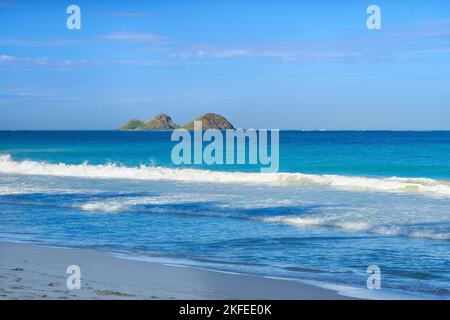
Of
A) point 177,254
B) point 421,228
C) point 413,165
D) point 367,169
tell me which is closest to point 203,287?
point 177,254

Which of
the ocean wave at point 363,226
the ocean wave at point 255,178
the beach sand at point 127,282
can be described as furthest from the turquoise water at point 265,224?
the beach sand at point 127,282

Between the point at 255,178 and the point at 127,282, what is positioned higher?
the point at 255,178

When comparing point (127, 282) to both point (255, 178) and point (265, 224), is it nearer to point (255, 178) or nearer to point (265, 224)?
point (265, 224)

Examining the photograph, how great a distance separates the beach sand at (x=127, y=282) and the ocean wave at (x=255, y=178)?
52.6 feet

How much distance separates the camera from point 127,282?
9336 mm

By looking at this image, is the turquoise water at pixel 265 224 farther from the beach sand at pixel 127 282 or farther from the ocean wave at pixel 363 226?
the beach sand at pixel 127 282

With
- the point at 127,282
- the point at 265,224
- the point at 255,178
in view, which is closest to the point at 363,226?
the point at 265,224

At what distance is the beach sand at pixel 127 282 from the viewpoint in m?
8.49

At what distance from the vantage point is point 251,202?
67.2ft

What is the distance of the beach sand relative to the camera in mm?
8492

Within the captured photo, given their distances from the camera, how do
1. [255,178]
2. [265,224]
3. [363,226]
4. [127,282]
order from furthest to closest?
1. [255,178]
2. [265,224]
3. [363,226]
4. [127,282]

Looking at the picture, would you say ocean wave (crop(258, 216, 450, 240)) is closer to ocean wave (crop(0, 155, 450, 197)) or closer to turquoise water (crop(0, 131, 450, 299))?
turquoise water (crop(0, 131, 450, 299))

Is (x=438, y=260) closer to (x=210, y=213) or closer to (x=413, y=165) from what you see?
(x=210, y=213)

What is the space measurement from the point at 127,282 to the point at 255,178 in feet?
74.2
